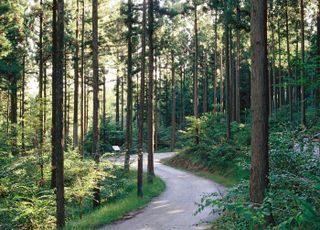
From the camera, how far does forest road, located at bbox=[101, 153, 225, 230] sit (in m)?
12.9

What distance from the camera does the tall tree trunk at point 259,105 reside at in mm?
7316

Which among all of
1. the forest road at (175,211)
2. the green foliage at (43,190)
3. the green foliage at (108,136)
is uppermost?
the green foliage at (108,136)

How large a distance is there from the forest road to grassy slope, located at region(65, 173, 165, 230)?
0.38 meters

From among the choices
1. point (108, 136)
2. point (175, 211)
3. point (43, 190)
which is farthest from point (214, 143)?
point (108, 136)

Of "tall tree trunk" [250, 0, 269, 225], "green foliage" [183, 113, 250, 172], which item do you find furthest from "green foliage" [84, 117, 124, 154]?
"tall tree trunk" [250, 0, 269, 225]

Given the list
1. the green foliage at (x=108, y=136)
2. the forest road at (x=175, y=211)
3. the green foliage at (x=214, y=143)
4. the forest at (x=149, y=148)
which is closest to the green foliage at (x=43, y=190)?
the forest at (x=149, y=148)

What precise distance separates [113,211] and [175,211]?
2.55 meters

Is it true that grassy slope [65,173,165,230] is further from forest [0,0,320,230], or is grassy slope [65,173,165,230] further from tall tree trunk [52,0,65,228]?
tall tree trunk [52,0,65,228]

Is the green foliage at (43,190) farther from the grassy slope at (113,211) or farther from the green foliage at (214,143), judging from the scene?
the green foliage at (214,143)

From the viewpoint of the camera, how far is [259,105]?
24.3 feet

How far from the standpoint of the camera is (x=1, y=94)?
39.9 metres

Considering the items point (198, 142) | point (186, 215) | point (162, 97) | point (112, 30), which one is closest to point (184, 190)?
point (186, 215)

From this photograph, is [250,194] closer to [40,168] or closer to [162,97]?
[40,168]

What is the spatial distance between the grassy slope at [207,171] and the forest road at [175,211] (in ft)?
2.50
